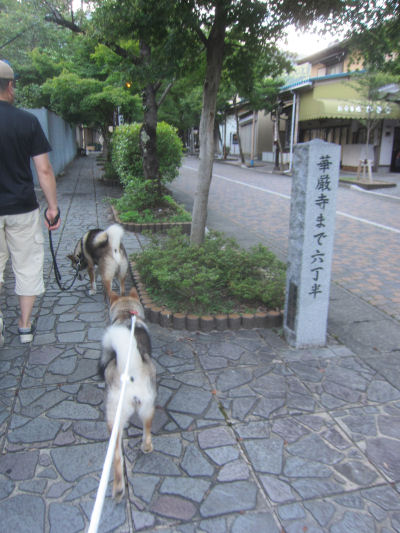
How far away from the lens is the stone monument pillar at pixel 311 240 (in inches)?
148

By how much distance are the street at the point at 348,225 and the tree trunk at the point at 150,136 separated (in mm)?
1866

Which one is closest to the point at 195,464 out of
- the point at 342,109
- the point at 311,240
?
the point at 311,240

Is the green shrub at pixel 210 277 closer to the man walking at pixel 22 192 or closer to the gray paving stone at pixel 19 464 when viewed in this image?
the man walking at pixel 22 192

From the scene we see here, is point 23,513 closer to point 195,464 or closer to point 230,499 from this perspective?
point 195,464

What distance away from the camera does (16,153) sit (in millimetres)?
3627

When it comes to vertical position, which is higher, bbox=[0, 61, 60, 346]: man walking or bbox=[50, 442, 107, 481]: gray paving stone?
bbox=[0, 61, 60, 346]: man walking

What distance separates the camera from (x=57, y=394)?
3367 millimetres

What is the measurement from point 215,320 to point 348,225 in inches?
261

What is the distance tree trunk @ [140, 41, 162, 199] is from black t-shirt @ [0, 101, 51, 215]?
252 inches

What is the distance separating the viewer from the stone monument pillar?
3.76 m

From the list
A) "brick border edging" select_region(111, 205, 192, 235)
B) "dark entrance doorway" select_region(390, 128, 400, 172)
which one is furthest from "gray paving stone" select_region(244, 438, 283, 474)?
"dark entrance doorway" select_region(390, 128, 400, 172)

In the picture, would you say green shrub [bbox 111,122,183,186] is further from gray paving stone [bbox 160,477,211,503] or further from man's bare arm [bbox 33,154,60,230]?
gray paving stone [bbox 160,477,211,503]

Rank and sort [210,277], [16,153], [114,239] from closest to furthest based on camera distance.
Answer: [16,153] < [210,277] < [114,239]

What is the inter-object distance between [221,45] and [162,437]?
14.9ft
